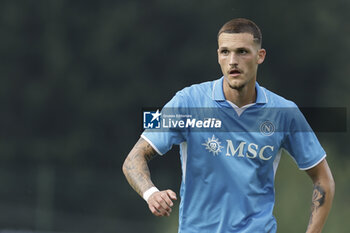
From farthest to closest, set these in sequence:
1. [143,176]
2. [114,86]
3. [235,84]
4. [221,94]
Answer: [114,86]
[221,94]
[235,84]
[143,176]

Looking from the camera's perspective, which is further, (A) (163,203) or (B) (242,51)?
(B) (242,51)

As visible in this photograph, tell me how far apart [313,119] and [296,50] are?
0.80 m

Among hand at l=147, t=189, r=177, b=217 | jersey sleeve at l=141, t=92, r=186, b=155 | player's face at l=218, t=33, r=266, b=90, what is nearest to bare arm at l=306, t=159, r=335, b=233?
player's face at l=218, t=33, r=266, b=90

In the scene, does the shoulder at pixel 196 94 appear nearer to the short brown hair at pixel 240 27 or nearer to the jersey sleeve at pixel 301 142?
the short brown hair at pixel 240 27

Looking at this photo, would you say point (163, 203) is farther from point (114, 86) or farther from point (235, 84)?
point (114, 86)

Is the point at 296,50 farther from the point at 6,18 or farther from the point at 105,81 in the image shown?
the point at 6,18

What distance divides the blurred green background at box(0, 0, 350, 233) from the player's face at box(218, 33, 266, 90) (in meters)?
3.74

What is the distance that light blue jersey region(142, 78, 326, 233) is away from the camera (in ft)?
14.3

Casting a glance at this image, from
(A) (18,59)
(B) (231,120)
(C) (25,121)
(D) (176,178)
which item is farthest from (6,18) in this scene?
(B) (231,120)

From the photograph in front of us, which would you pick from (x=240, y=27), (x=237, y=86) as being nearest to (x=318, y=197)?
(x=237, y=86)

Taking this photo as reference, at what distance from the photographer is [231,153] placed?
4.46 metres

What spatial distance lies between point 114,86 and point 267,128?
187 inches

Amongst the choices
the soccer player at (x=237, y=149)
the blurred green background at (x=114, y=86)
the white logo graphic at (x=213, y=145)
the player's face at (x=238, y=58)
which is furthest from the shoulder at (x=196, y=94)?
the blurred green background at (x=114, y=86)

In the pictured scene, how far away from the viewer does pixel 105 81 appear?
9.06m
